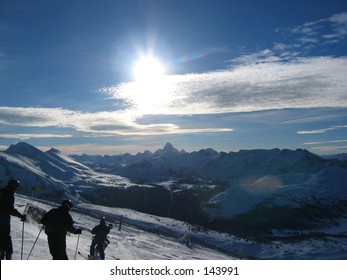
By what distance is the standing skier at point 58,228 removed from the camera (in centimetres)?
1169

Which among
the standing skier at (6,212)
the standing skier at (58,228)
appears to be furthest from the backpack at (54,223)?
the standing skier at (6,212)

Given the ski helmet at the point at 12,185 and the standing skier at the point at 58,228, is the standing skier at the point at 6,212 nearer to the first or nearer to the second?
the ski helmet at the point at 12,185

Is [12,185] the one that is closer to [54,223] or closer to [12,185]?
[12,185]

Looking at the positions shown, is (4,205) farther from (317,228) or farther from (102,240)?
(317,228)

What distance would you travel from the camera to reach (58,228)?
11.7m

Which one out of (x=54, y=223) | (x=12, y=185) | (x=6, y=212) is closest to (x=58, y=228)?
(x=54, y=223)

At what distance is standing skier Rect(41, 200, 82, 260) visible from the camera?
11.7 metres

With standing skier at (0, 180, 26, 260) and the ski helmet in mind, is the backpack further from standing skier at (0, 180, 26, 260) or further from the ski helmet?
the ski helmet

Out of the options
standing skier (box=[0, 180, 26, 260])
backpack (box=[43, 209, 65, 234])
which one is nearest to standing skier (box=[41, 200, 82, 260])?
backpack (box=[43, 209, 65, 234])

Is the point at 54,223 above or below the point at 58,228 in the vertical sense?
above

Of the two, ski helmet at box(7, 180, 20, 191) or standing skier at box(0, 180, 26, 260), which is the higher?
ski helmet at box(7, 180, 20, 191)
